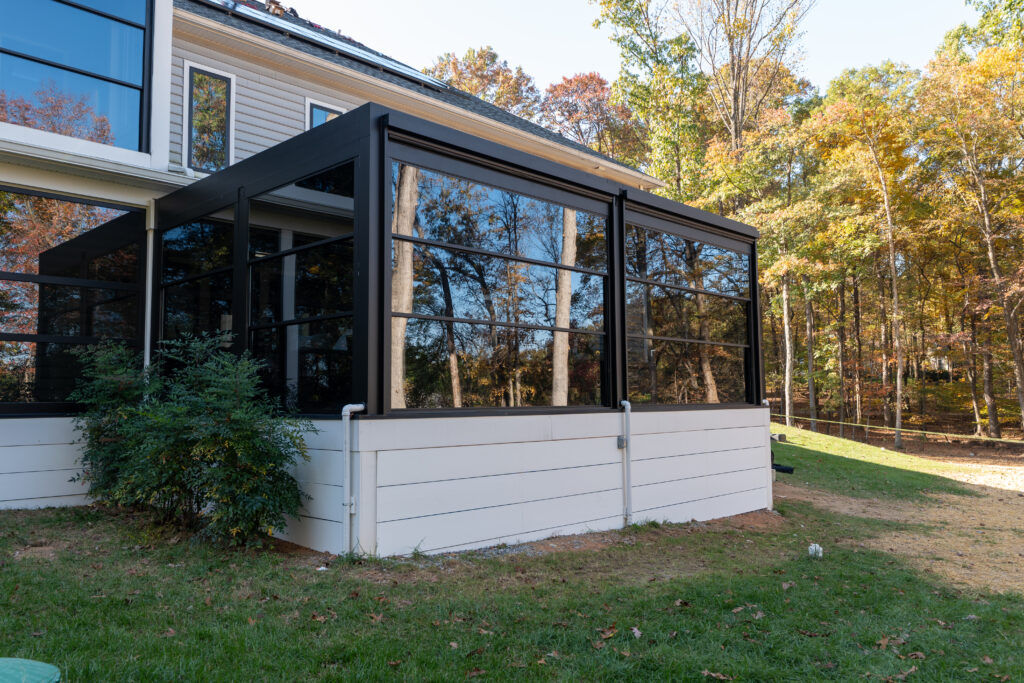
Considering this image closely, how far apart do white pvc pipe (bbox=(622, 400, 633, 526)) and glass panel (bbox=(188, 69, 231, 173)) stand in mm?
5937

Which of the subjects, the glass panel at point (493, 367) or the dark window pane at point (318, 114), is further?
the dark window pane at point (318, 114)

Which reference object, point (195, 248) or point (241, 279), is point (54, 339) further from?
point (241, 279)

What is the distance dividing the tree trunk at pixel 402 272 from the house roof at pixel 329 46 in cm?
510

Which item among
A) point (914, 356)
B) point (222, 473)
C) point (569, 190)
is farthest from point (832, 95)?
point (222, 473)

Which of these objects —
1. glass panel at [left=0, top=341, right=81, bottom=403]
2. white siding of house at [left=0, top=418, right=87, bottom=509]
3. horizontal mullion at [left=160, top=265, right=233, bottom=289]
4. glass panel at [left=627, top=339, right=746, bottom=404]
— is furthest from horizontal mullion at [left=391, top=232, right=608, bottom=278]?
white siding of house at [left=0, top=418, right=87, bottom=509]

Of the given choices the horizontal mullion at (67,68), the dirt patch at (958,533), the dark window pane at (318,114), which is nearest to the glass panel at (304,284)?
the horizontal mullion at (67,68)

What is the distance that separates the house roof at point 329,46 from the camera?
9352 mm

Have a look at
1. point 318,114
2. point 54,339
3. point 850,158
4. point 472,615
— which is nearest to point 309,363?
point 472,615

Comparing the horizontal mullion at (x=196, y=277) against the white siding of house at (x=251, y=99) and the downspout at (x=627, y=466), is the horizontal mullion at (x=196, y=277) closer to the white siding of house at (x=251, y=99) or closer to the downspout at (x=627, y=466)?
the white siding of house at (x=251, y=99)

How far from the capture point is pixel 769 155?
2005cm

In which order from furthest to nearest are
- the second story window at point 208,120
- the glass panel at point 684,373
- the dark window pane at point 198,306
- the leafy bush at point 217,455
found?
1. the second story window at point 208,120
2. the glass panel at point 684,373
3. the dark window pane at point 198,306
4. the leafy bush at point 217,455

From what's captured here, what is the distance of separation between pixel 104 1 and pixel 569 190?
17.0ft

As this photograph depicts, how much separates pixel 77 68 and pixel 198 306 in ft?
8.86

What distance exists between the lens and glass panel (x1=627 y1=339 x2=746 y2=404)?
24.7 ft
